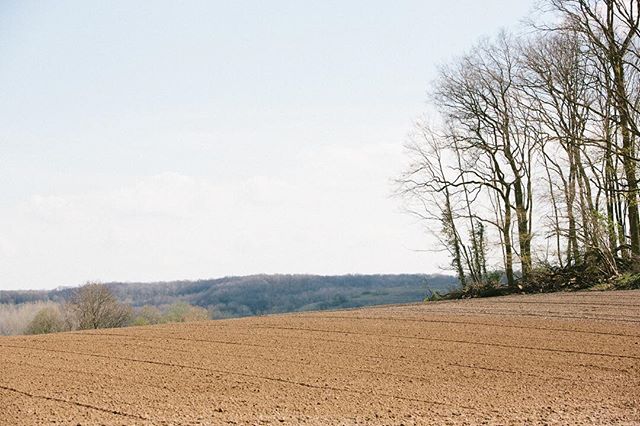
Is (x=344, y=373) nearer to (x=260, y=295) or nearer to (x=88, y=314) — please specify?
(x=88, y=314)

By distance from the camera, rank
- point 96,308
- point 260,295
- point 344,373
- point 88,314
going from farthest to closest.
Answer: point 260,295 < point 96,308 < point 88,314 < point 344,373

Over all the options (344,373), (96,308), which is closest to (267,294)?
(96,308)

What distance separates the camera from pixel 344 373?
11461mm

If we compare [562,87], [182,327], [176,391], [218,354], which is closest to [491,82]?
[562,87]

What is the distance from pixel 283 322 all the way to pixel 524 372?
9763mm

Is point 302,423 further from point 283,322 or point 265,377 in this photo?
point 283,322

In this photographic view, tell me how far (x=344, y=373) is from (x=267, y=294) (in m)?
79.2

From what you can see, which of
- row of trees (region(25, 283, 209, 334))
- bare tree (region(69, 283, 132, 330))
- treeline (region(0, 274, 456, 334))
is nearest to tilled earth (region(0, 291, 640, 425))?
bare tree (region(69, 283, 132, 330))

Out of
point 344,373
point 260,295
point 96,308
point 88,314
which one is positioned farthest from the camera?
point 260,295

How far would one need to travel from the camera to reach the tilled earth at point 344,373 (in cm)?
873

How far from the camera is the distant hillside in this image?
280 feet

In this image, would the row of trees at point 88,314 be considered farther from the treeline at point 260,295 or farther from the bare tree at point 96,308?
the treeline at point 260,295

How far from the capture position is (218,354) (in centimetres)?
1390

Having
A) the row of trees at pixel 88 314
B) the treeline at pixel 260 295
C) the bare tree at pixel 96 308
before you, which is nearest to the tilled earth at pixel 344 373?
the bare tree at pixel 96 308
